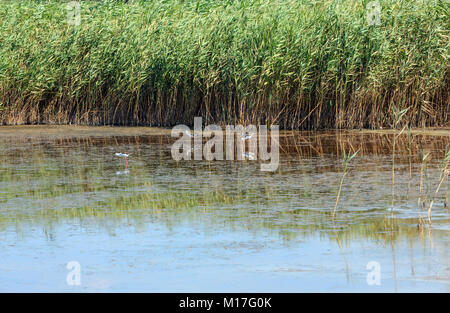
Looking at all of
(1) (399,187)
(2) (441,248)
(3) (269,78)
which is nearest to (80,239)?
(2) (441,248)

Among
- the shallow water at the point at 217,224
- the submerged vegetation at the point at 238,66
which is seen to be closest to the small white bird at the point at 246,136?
the submerged vegetation at the point at 238,66

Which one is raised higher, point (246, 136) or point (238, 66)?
point (238, 66)

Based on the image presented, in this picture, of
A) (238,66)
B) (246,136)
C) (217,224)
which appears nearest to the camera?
(217,224)

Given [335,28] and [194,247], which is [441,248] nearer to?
[194,247]

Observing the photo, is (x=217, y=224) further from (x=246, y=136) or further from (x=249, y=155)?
(x=246, y=136)

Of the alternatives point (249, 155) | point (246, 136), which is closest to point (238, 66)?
point (246, 136)

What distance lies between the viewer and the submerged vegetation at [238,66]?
39.0 ft

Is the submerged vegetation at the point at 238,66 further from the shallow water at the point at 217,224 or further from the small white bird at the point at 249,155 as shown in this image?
the small white bird at the point at 249,155

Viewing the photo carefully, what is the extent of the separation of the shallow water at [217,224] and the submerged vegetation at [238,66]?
2566 mm

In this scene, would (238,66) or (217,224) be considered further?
(238,66)

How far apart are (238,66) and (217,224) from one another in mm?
6626

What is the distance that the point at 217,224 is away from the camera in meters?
5.68

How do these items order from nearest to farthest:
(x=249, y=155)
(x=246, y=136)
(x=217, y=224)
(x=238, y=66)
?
(x=217, y=224) < (x=249, y=155) < (x=246, y=136) < (x=238, y=66)
